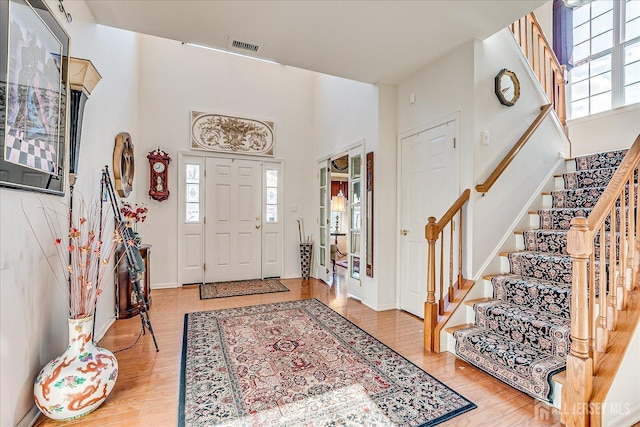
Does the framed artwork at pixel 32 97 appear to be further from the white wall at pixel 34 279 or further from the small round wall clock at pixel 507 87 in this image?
the small round wall clock at pixel 507 87

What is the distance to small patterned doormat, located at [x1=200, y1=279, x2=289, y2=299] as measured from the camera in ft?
13.6

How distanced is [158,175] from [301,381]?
374 centimetres

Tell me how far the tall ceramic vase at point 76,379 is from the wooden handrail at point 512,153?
2.95 meters

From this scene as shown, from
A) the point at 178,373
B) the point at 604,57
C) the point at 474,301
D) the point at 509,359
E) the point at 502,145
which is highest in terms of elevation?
the point at 604,57

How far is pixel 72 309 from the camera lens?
1.75m

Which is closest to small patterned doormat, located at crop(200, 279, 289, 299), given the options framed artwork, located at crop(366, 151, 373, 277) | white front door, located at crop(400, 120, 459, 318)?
framed artwork, located at crop(366, 151, 373, 277)

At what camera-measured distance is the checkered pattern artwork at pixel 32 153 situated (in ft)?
4.44

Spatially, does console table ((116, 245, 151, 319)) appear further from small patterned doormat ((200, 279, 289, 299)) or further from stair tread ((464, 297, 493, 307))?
stair tread ((464, 297, 493, 307))

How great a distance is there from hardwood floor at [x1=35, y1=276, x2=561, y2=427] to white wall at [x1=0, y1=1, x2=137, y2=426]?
1.06ft

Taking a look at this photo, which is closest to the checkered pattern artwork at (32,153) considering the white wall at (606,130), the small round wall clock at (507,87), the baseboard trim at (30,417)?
the baseboard trim at (30,417)

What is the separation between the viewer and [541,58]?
3416 millimetres

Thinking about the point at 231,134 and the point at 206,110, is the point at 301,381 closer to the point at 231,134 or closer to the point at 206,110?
the point at 231,134

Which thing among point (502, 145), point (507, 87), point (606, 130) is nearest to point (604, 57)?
point (606, 130)

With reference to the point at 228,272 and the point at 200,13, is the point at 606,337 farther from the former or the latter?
the point at 228,272
